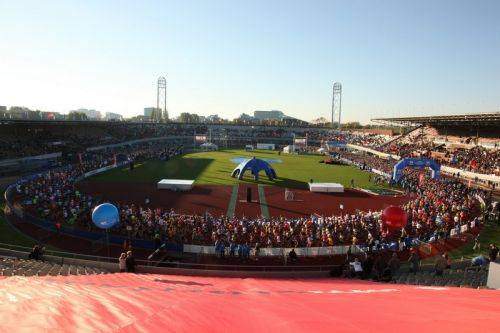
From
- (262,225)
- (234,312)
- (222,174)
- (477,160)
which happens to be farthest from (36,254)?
(477,160)

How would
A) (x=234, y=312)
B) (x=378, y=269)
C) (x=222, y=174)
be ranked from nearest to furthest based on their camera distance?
1. (x=234, y=312)
2. (x=378, y=269)
3. (x=222, y=174)

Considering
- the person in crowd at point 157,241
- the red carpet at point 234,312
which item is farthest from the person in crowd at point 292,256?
the red carpet at point 234,312

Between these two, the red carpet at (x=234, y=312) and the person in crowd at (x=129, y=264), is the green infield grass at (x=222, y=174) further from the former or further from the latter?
the red carpet at (x=234, y=312)

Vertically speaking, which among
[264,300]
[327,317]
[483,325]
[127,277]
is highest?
→ [483,325]

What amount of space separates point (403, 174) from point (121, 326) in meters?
46.5

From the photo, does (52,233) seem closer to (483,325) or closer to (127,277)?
(127,277)

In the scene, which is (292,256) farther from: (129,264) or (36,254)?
(36,254)

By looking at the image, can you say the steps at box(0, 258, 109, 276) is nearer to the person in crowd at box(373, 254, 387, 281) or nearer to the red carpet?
the red carpet

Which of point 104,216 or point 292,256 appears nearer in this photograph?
point 104,216

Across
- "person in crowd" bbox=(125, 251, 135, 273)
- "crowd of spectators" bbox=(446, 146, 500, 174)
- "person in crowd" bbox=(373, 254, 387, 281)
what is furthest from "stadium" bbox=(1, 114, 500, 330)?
"person in crowd" bbox=(125, 251, 135, 273)

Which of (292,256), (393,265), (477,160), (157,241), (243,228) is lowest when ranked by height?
(292,256)

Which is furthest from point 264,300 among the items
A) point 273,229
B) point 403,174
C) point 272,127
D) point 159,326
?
point 272,127

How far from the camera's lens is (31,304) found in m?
6.48

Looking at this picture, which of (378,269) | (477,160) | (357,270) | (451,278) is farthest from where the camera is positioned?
(477,160)
